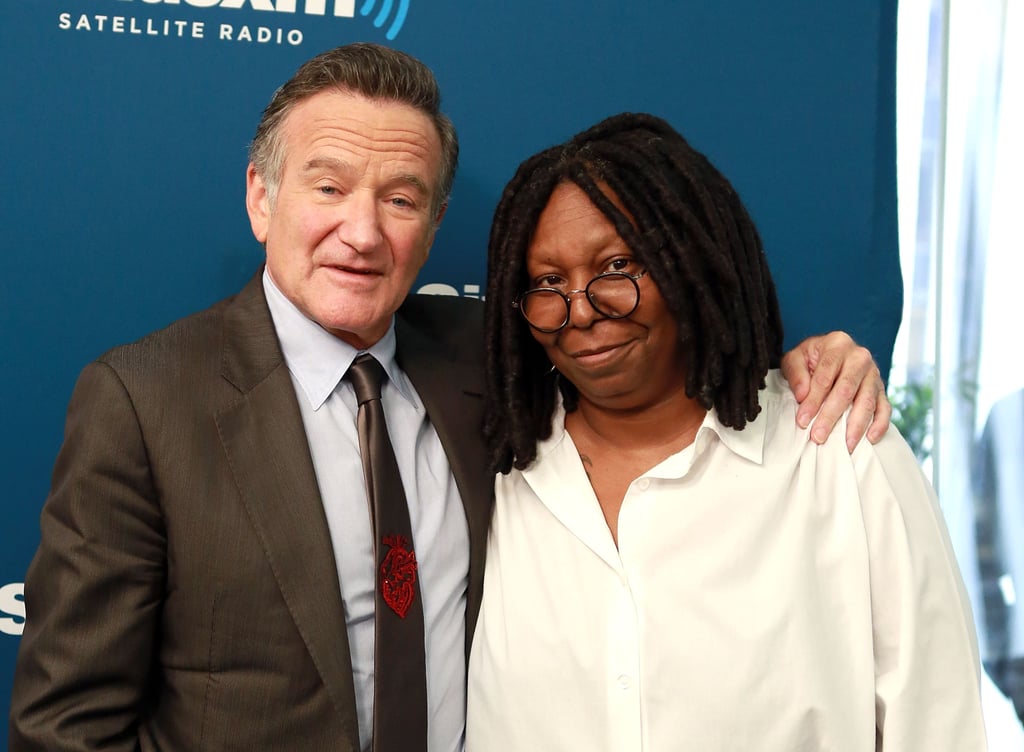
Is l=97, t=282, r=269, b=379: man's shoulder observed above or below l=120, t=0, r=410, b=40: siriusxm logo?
below

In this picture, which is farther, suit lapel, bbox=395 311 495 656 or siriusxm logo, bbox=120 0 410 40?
siriusxm logo, bbox=120 0 410 40

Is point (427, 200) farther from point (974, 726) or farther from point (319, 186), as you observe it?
point (974, 726)

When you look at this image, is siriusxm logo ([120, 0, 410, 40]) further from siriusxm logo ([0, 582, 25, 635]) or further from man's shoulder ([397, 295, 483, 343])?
siriusxm logo ([0, 582, 25, 635])

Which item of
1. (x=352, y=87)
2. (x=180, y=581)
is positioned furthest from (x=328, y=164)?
(x=180, y=581)

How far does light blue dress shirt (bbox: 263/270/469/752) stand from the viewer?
138cm

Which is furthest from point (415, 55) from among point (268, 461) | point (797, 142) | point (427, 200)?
point (268, 461)

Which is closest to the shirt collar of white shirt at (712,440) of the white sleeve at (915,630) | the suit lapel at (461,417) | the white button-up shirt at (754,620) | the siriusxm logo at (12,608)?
the white button-up shirt at (754,620)

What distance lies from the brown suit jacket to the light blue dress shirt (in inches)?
2.3

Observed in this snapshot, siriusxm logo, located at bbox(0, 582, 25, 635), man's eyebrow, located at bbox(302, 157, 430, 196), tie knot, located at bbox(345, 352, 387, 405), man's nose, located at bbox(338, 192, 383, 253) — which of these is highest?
man's eyebrow, located at bbox(302, 157, 430, 196)

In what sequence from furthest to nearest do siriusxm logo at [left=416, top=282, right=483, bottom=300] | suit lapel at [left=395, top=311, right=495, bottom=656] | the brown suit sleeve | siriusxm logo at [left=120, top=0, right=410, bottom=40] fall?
1. siriusxm logo at [left=416, top=282, right=483, bottom=300]
2. siriusxm logo at [left=120, top=0, right=410, bottom=40]
3. suit lapel at [left=395, top=311, right=495, bottom=656]
4. the brown suit sleeve

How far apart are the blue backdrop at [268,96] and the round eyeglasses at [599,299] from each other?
606 millimetres

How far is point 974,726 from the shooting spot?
1314 mm

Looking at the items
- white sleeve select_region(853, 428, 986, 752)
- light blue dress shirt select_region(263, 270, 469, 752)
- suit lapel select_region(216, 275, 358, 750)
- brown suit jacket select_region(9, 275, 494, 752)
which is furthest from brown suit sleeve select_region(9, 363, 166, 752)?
white sleeve select_region(853, 428, 986, 752)

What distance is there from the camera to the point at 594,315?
1.32 metres
